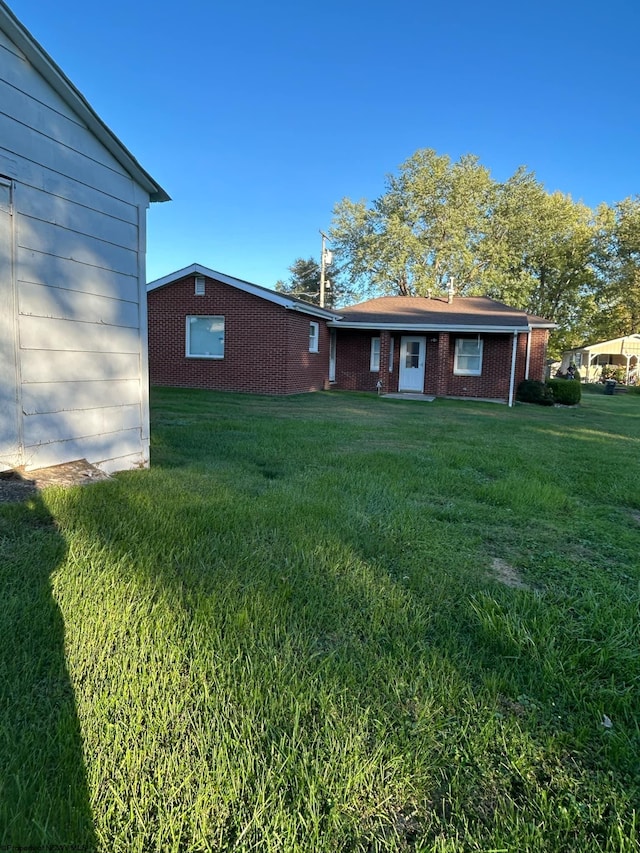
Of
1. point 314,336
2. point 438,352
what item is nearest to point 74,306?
point 314,336

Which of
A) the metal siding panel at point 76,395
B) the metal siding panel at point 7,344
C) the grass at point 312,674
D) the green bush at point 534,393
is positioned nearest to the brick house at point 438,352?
the green bush at point 534,393

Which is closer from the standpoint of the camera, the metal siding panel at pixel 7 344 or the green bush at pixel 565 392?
the metal siding panel at pixel 7 344

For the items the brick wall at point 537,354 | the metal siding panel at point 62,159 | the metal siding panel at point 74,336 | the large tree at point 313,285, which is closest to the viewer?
the metal siding panel at point 62,159

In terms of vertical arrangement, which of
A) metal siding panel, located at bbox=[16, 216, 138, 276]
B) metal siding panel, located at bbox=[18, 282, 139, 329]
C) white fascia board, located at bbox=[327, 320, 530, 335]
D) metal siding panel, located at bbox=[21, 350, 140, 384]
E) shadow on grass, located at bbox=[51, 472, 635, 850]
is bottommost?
shadow on grass, located at bbox=[51, 472, 635, 850]

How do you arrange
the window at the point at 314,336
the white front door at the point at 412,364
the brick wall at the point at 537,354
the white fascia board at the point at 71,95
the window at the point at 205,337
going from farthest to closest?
the brick wall at the point at 537,354 → the white front door at the point at 412,364 → the window at the point at 314,336 → the window at the point at 205,337 → the white fascia board at the point at 71,95

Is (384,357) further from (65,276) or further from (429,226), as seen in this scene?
(429,226)

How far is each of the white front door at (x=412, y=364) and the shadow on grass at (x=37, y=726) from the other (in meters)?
16.3

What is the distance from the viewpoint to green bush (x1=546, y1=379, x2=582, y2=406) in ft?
55.9

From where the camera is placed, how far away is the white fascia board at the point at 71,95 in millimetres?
3898

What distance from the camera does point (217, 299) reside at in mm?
15477

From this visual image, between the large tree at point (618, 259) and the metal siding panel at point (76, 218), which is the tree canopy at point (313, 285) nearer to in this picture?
the large tree at point (618, 259)

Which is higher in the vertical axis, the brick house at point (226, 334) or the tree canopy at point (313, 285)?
the tree canopy at point (313, 285)

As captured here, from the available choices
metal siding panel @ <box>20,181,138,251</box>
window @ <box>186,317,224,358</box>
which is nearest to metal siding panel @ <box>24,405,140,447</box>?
metal siding panel @ <box>20,181,138,251</box>

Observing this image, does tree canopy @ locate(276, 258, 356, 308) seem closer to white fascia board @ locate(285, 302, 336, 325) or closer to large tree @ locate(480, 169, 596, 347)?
large tree @ locate(480, 169, 596, 347)
